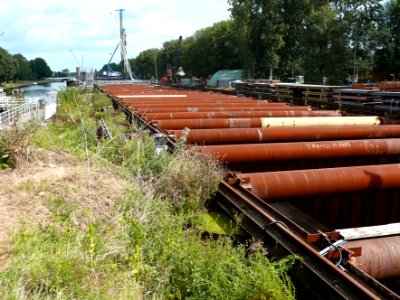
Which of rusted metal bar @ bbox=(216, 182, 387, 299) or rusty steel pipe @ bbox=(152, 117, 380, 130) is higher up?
rusty steel pipe @ bbox=(152, 117, 380, 130)

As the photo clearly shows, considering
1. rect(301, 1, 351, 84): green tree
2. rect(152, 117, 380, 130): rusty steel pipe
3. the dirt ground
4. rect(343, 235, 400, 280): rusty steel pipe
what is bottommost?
rect(343, 235, 400, 280): rusty steel pipe

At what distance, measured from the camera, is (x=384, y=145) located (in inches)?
337

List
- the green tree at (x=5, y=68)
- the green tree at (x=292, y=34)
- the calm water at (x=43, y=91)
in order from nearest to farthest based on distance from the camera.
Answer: the calm water at (x=43, y=91) < the green tree at (x=292, y=34) < the green tree at (x=5, y=68)

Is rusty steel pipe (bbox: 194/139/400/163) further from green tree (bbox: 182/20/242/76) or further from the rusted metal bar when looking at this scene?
green tree (bbox: 182/20/242/76)

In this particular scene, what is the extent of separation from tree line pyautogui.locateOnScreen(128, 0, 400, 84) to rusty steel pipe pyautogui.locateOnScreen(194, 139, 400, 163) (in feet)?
135

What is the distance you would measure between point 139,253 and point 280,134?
6.37 meters

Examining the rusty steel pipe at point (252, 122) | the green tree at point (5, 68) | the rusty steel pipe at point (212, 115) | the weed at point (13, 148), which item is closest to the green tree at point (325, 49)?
the rusty steel pipe at point (212, 115)

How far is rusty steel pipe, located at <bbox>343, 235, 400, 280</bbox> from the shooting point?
12.3 feet

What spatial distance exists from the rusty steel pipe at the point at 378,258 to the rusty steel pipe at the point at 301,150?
3656 millimetres

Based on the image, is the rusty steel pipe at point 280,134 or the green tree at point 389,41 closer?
the rusty steel pipe at point 280,134

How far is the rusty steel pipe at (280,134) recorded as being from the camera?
9055 mm

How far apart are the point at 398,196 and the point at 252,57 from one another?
162 feet

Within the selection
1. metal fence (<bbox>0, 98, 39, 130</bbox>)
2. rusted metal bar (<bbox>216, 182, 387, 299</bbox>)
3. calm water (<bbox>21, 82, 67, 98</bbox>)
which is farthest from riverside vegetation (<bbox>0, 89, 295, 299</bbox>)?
calm water (<bbox>21, 82, 67, 98</bbox>)

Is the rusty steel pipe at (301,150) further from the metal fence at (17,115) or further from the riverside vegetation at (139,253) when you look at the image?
the metal fence at (17,115)
